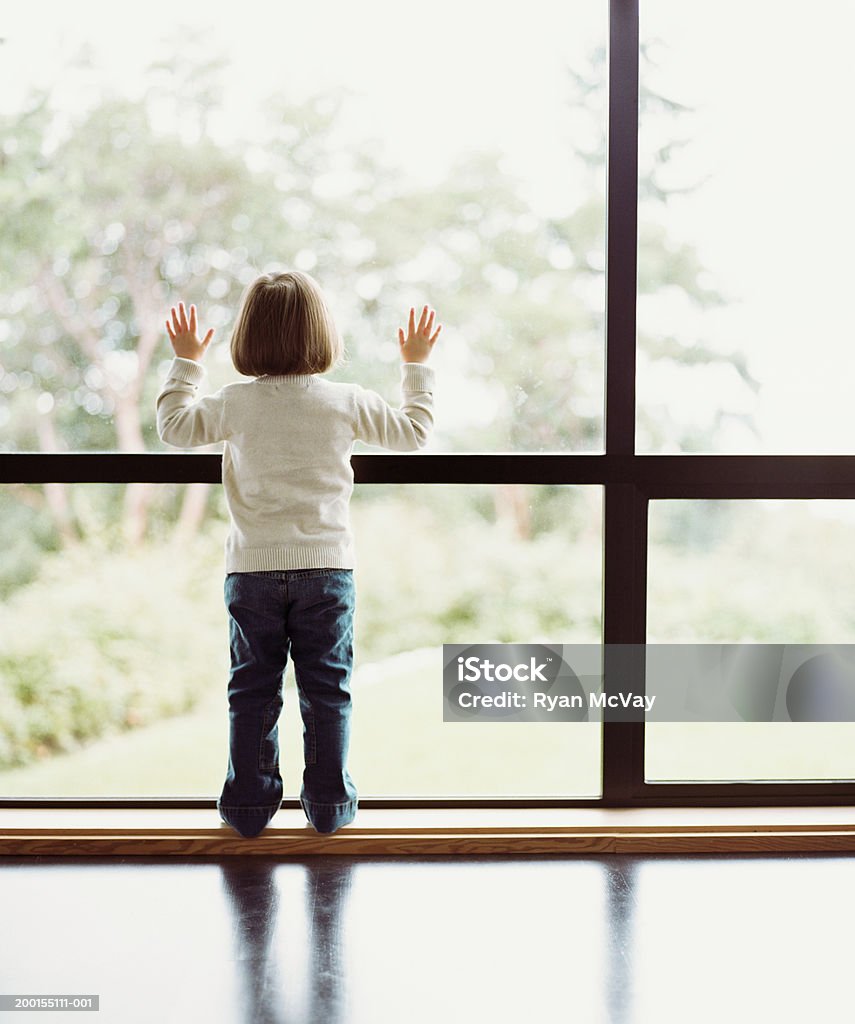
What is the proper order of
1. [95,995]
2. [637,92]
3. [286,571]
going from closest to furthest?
[95,995] → [286,571] → [637,92]

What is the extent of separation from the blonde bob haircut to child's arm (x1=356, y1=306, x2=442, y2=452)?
0.41 ft

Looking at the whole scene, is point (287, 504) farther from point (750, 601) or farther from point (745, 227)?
point (745, 227)

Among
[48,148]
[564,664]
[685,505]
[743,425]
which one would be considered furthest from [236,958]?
[48,148]

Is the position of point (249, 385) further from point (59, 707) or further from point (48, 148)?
point (59, 707)

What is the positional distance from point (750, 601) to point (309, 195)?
4.25 feet

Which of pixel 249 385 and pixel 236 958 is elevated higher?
pixel 249 385

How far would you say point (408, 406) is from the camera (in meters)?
1.80

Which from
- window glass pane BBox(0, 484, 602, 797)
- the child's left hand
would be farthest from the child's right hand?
the child's left hand

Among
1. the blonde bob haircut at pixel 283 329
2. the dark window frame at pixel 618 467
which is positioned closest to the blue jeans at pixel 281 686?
the dark window frame at pixel 618 467

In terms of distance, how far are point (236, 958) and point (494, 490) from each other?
3.31 feet

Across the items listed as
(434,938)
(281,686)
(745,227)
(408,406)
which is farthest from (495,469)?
(434,938)

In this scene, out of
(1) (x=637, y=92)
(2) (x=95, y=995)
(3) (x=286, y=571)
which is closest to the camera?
(2) (x=95, y=995)

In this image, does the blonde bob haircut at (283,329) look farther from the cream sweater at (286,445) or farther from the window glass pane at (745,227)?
the window glass pane at (745,227)

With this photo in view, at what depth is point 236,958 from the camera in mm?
1438
